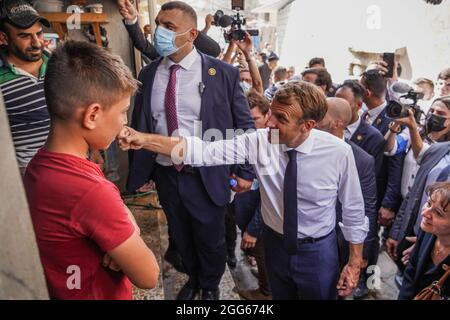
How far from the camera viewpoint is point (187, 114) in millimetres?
2381

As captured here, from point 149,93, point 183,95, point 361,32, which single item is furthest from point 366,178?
point 361,32

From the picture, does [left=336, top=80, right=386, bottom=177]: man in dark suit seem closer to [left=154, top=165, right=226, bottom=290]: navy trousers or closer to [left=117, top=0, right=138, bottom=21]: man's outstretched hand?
[left=154, top=165, right=226, bottom=290]: navy trousers


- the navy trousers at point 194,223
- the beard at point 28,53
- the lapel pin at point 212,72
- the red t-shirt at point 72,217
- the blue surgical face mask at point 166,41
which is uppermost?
the blue surgical face mask at point 166,41

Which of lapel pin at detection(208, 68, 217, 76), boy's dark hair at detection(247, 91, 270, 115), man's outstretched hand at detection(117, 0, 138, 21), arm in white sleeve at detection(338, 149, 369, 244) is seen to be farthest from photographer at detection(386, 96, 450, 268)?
man's outstretched hand at detection(117, 0, 138, 21)

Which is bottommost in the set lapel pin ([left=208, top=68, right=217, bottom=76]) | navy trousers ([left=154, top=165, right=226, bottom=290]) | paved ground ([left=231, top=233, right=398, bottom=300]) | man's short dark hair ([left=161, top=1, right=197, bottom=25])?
paved ground ([left=231, top=233, right=398, bottom=300])

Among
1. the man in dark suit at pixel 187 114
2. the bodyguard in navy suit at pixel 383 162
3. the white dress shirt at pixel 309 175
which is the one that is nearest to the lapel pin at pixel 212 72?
the man in dark suit at pixel 187 114

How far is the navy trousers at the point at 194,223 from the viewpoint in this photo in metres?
2.45

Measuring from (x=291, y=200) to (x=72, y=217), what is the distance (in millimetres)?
1258

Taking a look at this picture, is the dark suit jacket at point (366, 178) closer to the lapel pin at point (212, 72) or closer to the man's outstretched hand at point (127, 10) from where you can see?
the lapel pin at point (212, 72)

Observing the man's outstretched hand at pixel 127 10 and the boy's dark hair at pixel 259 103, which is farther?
the boy's dark hair at pixel 259 103

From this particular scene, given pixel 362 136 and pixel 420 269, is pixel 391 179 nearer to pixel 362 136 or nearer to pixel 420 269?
pixel 362 136

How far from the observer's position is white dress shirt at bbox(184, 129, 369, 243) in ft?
6.27
